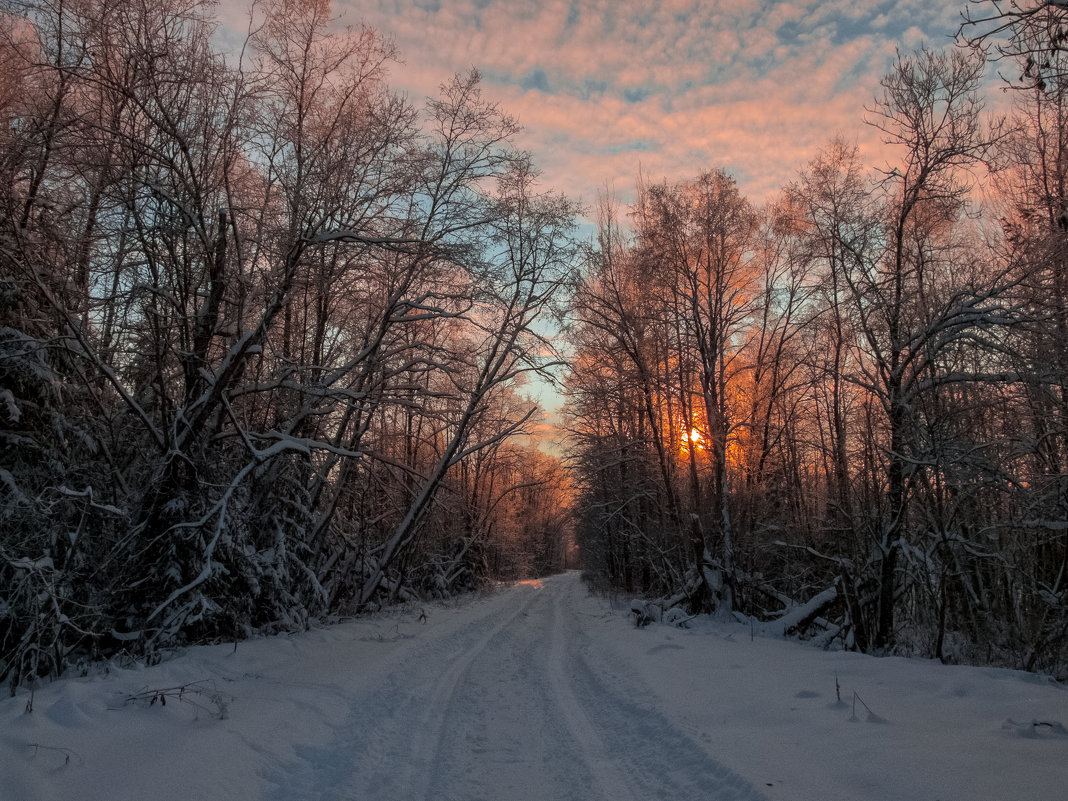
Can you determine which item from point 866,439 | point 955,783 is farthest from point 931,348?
point 955,783

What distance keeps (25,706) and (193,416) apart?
14.9 ft

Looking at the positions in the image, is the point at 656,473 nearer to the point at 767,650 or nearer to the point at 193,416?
the point at 767,650

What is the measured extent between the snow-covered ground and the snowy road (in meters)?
0.03

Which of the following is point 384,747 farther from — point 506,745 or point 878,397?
point 878,397

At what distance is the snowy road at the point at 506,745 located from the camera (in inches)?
168

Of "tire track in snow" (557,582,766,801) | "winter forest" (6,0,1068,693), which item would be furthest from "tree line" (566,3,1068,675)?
"tire track in snow" (557,582,766,801)

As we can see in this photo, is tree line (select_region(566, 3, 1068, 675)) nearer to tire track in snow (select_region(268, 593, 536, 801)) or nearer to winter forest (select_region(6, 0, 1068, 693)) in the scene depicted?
winter forest (select_region(6, 0, 1068, 693))

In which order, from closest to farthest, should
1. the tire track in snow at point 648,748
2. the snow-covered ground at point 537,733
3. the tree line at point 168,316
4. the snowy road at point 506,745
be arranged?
the snow-covered ground at point 537,733 < the tire track in snow at point 648,748 < the snowy road at point 506,745 < the tree line at point 168,316

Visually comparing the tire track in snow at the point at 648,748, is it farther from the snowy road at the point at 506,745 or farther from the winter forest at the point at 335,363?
the winter forest at the point at 335,363

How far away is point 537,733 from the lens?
18.8ft

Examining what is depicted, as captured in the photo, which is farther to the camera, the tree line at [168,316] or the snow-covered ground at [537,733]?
the tree line at [168,316]

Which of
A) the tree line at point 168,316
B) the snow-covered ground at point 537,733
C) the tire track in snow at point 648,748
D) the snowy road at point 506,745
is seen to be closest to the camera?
the snow-covered ground at point 537,733

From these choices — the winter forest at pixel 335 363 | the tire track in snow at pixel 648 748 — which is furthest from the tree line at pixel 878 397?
the tire track in snow at pixel 648 748

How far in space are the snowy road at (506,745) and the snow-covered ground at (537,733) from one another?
3 centimetres
